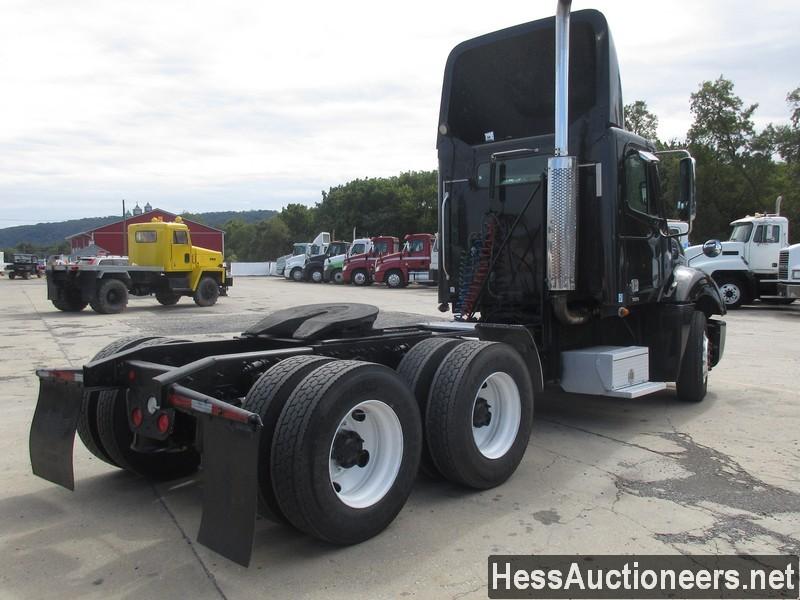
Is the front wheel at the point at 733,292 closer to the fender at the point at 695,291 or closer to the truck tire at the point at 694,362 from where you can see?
the fender at the point at 695,291

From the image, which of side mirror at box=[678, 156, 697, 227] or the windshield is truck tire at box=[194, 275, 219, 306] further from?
side mirror at box=[678, 156, 697, 227]

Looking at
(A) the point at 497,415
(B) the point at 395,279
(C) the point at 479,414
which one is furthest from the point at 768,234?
(C) the point at 479,414

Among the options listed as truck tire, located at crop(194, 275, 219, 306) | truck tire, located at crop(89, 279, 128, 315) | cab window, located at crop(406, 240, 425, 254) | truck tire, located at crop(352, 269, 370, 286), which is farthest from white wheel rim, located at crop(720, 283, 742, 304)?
truck tire, located at crop(352, 269, 370, 286)

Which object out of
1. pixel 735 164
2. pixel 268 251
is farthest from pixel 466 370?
pixel 268 251

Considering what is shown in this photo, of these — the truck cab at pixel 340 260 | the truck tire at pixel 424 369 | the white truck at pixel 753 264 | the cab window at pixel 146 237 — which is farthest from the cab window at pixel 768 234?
the truck cab at pixel 340 260

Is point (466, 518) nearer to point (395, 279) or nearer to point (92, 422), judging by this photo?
point (92, 422)

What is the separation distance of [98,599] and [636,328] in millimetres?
5500

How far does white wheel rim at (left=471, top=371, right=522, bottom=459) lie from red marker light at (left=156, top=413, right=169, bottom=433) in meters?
2.00

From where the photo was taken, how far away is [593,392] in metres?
5.89

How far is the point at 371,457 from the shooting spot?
153 inches

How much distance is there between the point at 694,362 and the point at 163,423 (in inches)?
216

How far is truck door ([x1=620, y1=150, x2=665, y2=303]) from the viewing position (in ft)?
19.6

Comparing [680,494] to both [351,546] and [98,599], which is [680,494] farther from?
[98,599]

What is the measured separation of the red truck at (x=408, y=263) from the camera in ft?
105
